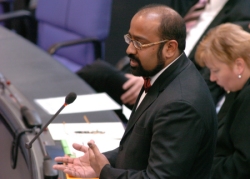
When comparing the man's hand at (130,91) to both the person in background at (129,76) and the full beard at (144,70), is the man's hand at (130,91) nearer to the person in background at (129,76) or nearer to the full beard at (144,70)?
the person in background at (129,76)

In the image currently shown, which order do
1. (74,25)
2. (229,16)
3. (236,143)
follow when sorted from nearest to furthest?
(236,143) → (229,16) → (74,25)

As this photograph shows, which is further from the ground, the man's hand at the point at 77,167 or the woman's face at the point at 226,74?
the woman's face at the point at 226,74

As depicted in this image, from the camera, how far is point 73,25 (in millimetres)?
3725

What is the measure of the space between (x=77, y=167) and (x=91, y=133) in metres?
0.50

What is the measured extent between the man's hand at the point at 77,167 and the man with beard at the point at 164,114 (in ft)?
0.20

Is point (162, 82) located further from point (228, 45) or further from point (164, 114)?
point (228, 45)

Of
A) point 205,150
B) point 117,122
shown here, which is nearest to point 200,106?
point 205,150

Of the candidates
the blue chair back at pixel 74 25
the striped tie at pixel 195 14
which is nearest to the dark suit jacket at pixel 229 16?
the striped tie at pixel 195 14

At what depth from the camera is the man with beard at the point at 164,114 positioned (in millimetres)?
1450

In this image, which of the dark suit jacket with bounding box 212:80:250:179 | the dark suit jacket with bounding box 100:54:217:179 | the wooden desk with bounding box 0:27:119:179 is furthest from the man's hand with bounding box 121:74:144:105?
the dark suit jacket with bounding box 100:54:217:179

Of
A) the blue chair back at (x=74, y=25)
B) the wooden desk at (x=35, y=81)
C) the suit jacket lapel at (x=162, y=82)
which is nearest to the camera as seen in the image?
the suit jacket lapel at (x=162, y=82)

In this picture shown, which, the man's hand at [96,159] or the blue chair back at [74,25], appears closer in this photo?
the man's hand at [96,159]

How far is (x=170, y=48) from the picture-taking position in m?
1.51

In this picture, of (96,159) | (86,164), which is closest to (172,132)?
(96,159)
